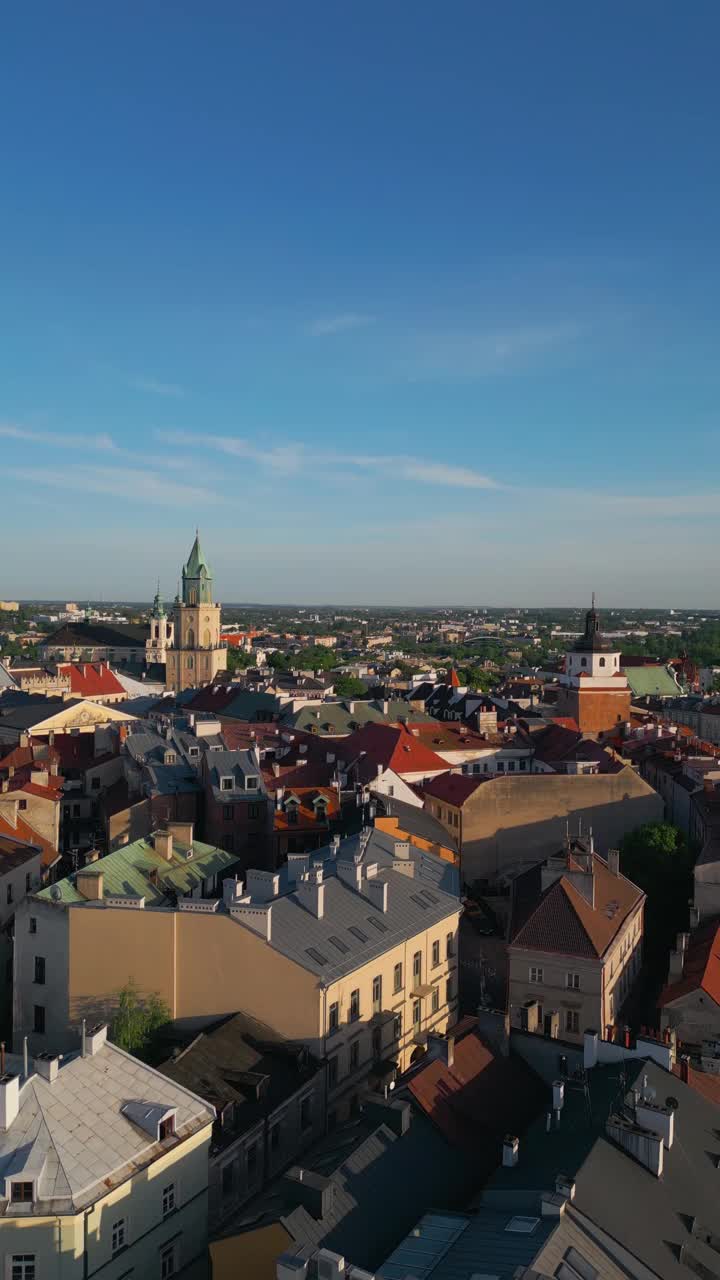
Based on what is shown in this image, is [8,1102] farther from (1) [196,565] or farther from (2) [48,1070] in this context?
(1) [196,565]

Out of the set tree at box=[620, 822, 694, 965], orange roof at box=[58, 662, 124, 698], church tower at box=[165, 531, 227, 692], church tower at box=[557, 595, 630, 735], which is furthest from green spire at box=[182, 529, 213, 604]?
tree at box=[620, 822, 694, 965]

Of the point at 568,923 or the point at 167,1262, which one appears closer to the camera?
the point at 167,1262

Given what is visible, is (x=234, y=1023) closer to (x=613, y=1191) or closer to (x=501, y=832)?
(x=613, y=1191)

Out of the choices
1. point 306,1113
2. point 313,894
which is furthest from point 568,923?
point 306,1113

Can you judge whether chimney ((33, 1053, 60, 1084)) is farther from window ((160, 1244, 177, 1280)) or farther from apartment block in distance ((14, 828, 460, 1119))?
apartment block in distance ((14, 828, 460, 1119))

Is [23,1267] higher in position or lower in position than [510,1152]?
lower
